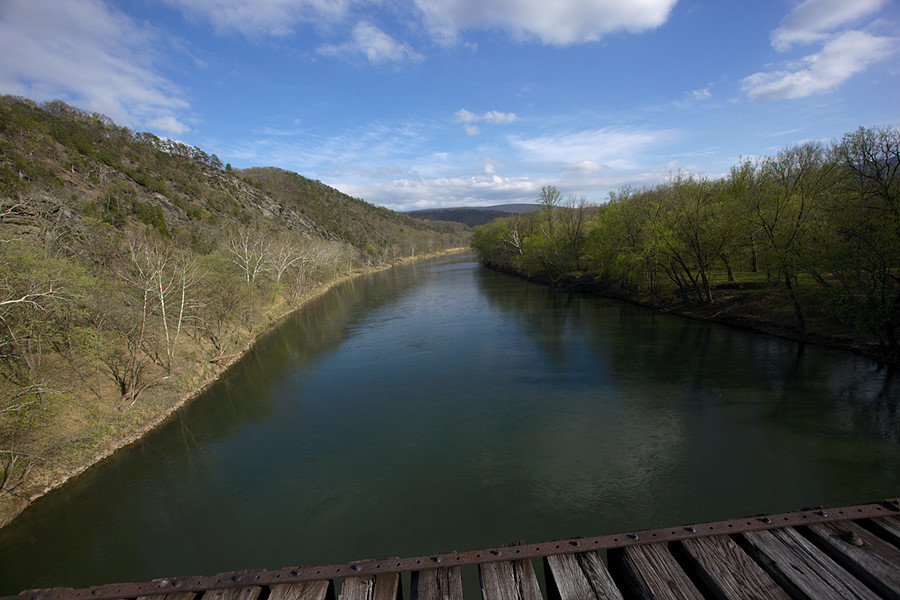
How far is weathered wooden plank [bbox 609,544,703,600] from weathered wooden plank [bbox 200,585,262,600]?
2741mm

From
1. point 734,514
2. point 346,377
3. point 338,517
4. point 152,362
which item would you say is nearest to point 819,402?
point 734,514

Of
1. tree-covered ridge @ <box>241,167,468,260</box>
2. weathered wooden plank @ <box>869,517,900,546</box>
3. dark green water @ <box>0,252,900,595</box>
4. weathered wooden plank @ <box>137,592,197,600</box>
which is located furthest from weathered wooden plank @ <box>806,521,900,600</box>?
tree-covered ridge @ <box>241,167,468,260</box>

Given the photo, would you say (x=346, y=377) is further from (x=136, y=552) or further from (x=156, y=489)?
(x=136, y=552)

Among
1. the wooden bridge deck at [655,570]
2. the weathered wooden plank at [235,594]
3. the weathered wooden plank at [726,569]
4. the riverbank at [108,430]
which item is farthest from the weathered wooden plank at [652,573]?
the riverbank at [108,430]

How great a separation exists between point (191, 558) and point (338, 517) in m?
3.54

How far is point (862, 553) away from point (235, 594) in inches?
180

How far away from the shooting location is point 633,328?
26.8 meters

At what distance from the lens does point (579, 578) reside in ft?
9.46

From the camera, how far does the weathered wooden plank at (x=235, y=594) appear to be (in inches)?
115

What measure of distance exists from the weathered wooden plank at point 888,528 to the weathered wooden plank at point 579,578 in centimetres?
217

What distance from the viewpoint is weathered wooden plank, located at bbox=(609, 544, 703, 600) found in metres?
2.76

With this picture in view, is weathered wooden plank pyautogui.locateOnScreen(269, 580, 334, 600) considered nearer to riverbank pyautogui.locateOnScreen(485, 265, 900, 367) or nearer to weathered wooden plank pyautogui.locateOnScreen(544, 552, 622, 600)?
weathered wooden plank pyautogui.locateOnScreen(544, 552, 622, 600)

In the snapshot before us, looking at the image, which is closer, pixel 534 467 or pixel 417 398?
pixel 534 467

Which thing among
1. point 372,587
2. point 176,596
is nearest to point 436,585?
point 372,587
